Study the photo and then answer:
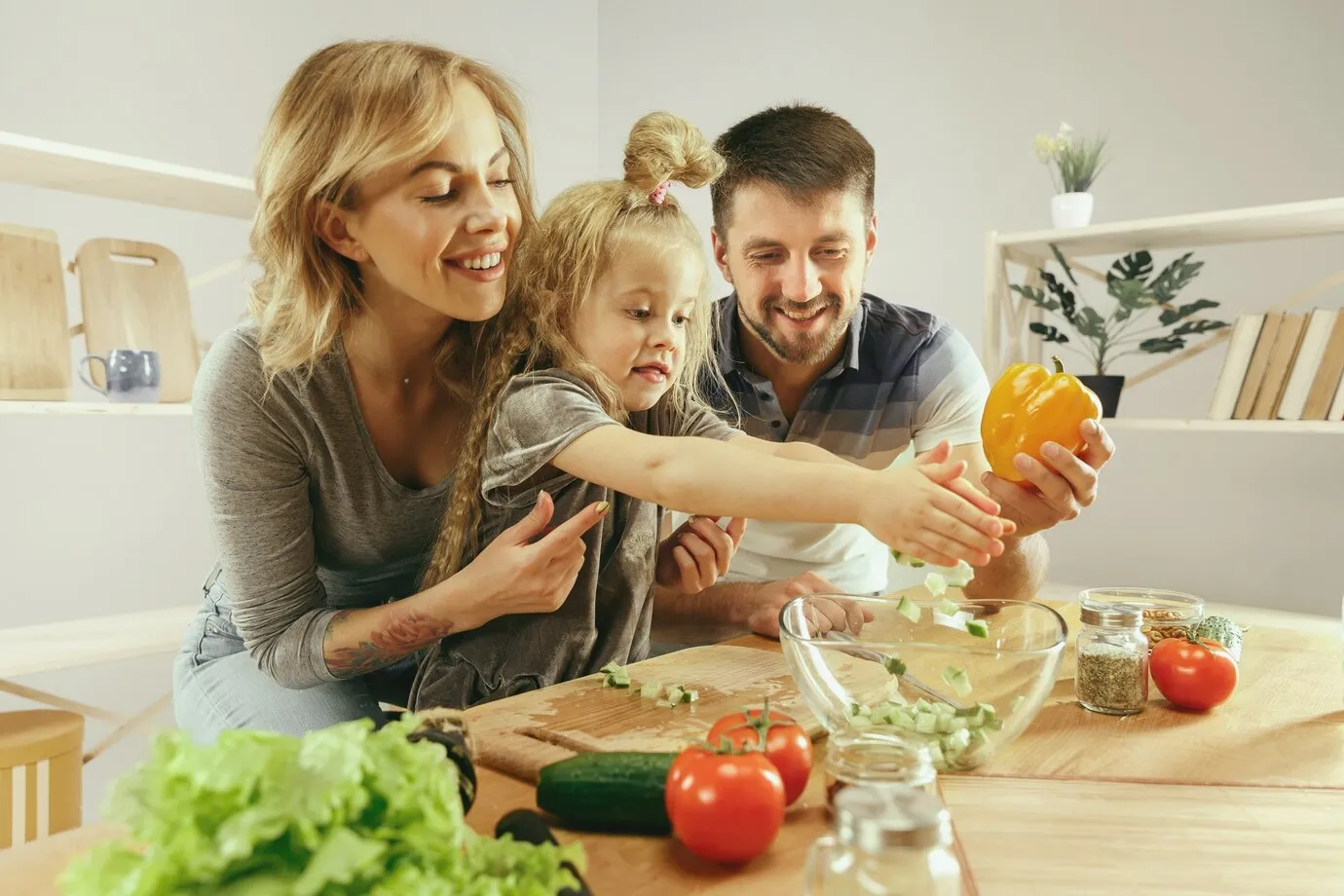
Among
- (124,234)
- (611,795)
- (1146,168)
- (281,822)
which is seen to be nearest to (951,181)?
(1146,168)

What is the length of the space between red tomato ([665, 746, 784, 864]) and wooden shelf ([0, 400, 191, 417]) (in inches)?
82.6

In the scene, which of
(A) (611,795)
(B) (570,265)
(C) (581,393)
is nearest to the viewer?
(A) (611,795)

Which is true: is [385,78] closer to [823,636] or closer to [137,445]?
[823,636]

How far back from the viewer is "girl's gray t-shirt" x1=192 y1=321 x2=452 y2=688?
1.60 m

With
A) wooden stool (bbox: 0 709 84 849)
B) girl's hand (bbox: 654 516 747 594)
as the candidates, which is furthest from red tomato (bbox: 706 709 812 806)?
wooden stool (bbox: 0 709 84 849)

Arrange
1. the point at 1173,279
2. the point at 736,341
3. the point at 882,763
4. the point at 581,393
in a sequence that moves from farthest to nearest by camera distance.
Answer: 1. the point at 1173,279
2. the point at 736,341
3. the point at 581,393
4. the point at 882,763

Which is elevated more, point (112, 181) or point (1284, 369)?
point (112, 181)

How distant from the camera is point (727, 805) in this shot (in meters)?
0.85

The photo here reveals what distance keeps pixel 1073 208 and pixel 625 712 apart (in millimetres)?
2377

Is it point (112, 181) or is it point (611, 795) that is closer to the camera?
point (611, 795)

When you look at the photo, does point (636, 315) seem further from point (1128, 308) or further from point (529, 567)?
point (1128, 308)

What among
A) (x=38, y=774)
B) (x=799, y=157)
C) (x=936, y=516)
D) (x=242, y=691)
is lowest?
(x=38, y=774)

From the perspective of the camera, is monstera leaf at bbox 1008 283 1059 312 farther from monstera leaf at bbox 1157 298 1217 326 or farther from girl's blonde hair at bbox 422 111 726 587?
girl's blonde hair at bbox 422 111 726 587

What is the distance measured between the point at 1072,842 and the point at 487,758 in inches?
22.3
